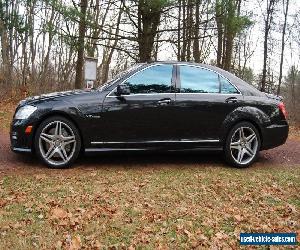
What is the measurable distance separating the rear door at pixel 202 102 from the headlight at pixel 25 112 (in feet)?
7.62

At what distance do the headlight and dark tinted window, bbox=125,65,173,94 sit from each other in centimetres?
157

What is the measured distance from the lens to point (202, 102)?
7.27 metres

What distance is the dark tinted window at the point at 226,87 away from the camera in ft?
24.6

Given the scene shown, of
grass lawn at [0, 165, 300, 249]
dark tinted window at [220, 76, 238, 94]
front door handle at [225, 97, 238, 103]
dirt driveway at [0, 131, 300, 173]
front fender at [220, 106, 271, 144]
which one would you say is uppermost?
dark tinted window at [220, 76, 238, 94]

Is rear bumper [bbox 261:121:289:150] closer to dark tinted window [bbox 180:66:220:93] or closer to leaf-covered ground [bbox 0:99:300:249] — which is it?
leaf-covered ground [bbox 0:99:300:249]

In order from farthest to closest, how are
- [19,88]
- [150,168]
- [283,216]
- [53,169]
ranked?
[19,88] < [150,168] < [53,169] < [283,216]

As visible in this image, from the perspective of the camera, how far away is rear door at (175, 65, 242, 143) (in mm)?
7223

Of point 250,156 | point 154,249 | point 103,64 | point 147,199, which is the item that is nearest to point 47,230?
point 154,249

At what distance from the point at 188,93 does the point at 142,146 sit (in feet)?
3.89

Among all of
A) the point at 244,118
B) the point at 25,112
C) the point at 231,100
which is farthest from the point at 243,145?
the point at 25,112

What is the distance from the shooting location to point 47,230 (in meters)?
4.50

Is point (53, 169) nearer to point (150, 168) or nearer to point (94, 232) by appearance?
point (150, 168)

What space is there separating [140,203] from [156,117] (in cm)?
202

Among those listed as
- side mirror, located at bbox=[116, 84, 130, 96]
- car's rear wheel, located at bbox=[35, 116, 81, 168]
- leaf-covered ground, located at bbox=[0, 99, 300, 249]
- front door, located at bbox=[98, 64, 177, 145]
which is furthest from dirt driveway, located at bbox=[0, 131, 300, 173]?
side mirror, located at bbox=[116, 84, 130, 96]
